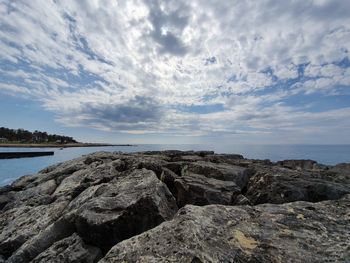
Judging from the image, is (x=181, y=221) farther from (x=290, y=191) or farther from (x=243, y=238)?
(x=290, y=191)

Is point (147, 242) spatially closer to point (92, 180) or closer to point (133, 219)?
point (133, 219)

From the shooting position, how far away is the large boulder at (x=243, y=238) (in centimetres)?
400

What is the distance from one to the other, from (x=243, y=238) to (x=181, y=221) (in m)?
1.08

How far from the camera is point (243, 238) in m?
4.45

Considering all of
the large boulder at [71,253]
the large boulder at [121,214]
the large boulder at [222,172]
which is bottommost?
the large boulder at [71,253]

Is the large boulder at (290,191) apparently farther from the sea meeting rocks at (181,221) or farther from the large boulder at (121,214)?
the large boulder at (121,214)

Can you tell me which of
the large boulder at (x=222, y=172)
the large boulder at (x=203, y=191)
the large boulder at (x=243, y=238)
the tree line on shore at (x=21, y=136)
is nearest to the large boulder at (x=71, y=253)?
the large boulder at (x=243, y=238)

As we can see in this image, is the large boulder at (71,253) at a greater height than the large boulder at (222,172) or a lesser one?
lesser

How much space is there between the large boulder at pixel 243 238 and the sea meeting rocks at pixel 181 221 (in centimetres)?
1

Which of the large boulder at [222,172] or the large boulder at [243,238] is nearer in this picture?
the large boulder at [243,238]

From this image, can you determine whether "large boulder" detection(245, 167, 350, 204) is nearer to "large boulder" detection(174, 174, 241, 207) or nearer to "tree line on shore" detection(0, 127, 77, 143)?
"large boulder" detection(174, 174, 241, 207)

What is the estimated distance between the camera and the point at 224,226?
478 centimetres

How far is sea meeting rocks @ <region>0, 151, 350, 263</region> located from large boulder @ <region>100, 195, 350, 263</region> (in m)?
0.01

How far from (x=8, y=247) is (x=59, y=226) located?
5.65 feet
